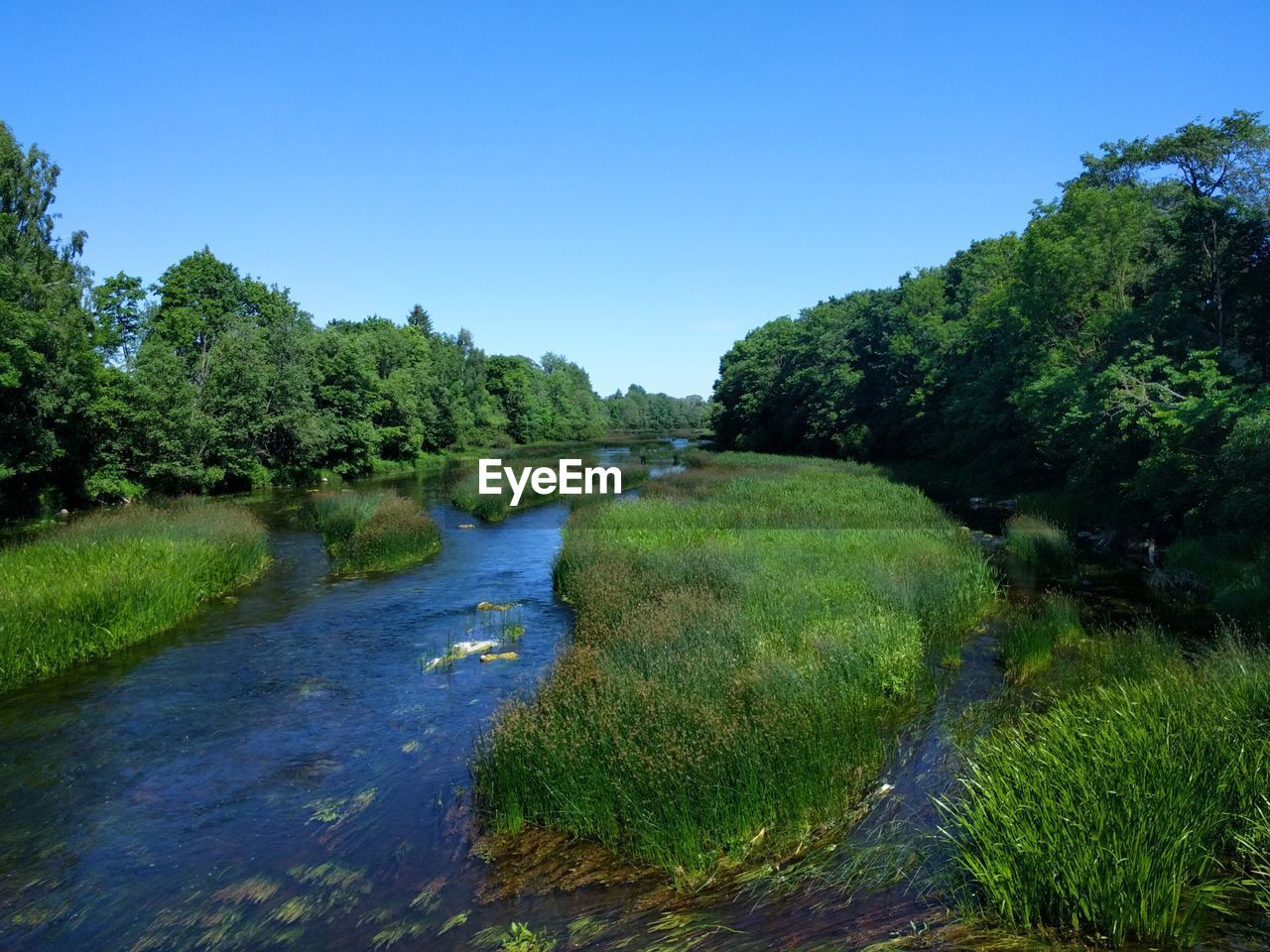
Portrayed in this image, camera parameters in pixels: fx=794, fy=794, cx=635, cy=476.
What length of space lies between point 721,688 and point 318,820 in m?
5.12

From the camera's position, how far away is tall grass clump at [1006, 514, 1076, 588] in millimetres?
21422

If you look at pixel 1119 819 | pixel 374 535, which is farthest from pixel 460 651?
pixel 1119 819

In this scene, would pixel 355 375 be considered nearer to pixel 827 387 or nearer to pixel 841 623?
pixel 827 387

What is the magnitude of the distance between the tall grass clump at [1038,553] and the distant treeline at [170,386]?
33.5m

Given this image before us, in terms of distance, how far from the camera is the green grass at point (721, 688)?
816cm

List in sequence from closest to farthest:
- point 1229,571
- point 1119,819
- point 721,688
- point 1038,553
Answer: point 1119,819 → point 721,688 → point 1229,571 → point 1038,553

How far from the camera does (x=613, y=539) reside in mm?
22766

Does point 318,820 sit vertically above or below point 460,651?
below

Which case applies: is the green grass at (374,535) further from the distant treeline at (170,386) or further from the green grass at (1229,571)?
the green grass at (1229,571)

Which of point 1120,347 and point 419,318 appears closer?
point 1120,347

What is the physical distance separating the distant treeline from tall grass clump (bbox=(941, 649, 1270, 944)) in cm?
3300

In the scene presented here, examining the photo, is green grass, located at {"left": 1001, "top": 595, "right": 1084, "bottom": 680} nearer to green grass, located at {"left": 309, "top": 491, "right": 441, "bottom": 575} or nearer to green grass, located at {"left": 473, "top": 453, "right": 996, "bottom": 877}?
green grass, located at {"left": 473, "top": 453, "right": 996, "bottom": 877}

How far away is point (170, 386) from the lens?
3847 cm

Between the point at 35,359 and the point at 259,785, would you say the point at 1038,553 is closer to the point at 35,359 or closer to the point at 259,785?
the point at 259,785
